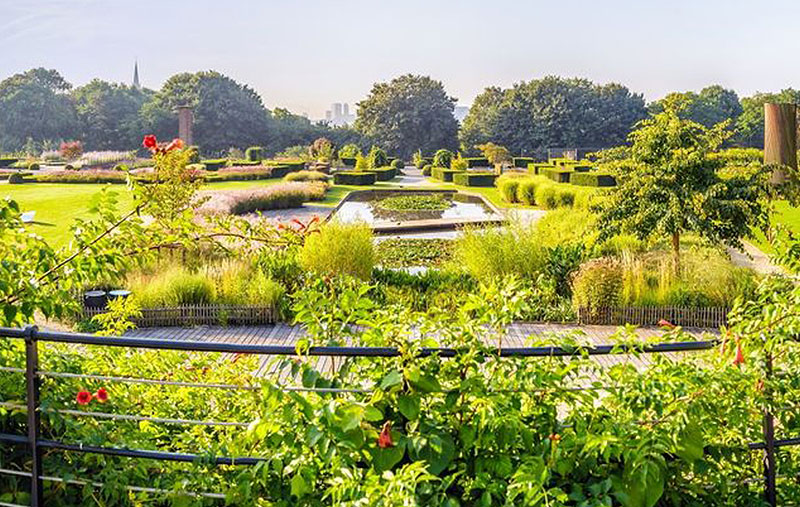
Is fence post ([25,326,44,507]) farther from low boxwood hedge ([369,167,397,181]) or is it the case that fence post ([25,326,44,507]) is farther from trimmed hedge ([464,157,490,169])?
trimmed hedge ([464,157,490,169])

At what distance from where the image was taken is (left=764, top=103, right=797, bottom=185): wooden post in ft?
57.9

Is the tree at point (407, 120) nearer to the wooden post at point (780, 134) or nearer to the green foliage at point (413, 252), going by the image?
the wooden post at point (780, 134)

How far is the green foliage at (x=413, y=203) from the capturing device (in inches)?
792

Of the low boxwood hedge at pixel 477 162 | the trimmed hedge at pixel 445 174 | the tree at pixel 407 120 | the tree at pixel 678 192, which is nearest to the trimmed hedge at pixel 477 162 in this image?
the low boxwood hedge at pixel 477 162

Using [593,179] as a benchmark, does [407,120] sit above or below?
above

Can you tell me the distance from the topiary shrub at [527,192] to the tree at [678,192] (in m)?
11.1

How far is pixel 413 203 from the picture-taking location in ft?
68.4

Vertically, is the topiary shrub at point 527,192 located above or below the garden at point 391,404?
above

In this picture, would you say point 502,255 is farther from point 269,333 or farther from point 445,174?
point 445,174

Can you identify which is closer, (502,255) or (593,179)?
(502,255)

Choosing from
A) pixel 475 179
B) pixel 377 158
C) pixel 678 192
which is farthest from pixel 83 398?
pixel 377 158

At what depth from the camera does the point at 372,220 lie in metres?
17.4

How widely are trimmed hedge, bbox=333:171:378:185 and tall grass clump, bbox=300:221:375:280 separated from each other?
63.3 ft

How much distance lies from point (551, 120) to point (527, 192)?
107 feet
